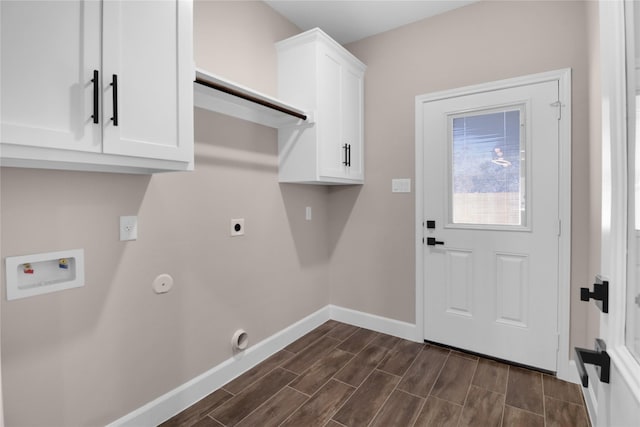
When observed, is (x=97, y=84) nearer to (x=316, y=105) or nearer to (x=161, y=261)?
(x=161, y=261)

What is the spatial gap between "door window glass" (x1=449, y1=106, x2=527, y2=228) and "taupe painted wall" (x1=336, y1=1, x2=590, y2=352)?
29 centimetres

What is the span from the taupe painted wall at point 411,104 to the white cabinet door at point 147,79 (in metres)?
1.83

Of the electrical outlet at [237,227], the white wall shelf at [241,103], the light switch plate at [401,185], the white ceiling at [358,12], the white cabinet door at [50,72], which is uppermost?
the white ceiling at [358,12]

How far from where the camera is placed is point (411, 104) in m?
2.68

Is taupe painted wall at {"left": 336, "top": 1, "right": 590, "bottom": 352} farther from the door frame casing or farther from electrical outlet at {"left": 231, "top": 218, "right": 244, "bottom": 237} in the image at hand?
electrical outlet at {"left": 231, "top": 218, "right": 244, "bottom": 237}

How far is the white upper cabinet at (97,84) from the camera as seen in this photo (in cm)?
96

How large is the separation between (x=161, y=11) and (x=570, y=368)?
3138mm

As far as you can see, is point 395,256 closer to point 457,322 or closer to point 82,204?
point 457,322

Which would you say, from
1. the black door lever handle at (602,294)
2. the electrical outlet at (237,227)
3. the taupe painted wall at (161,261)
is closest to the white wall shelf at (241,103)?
the taupe painted wall at (161,261)

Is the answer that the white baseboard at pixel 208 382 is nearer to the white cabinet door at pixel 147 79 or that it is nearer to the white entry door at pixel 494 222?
the white entry door at pixel 494 222

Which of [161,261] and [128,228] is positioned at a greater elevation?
[128,228]

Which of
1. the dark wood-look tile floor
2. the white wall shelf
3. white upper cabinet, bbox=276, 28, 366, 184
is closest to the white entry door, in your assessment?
the dark wood-look tile floor

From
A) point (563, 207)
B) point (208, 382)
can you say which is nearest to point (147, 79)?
point (208, 382)

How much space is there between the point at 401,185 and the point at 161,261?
1964 millimetres
